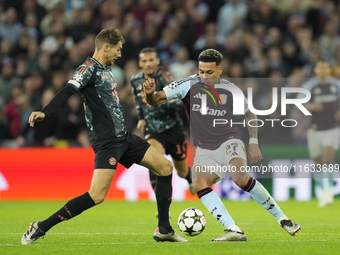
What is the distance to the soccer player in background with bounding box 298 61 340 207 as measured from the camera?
11438 millimetres

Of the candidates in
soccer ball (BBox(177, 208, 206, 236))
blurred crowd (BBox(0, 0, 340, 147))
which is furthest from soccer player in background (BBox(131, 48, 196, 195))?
blurred crowd (BBox(0, 0, 340, 147))

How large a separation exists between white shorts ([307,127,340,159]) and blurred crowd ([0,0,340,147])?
0.62m

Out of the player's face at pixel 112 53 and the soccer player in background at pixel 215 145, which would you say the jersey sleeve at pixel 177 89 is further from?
the player's face at pixel 112 53

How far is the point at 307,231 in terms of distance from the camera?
7.21 meters

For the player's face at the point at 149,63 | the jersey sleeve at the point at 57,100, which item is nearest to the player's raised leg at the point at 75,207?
the jersey sleeve at the point at 57,100

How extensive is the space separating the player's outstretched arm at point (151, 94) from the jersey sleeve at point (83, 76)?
1.98 feet

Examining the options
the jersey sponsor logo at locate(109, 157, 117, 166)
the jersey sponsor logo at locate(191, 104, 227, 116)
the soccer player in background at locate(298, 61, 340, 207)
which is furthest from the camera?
the soccer player in background at locate(298, 61, 340, 207)

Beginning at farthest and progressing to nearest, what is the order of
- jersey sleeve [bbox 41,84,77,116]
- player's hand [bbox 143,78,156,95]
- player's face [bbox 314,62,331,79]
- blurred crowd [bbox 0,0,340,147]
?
blurred crowd [bbox 0,0,340,147], player's face [bbox 314,62,331,79], player's hand [bbox 143,78,156,95], jersey sleeve [bbox 41,84,77,116]

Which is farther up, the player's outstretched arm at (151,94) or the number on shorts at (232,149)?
the player's outstretched arm at (151,94)

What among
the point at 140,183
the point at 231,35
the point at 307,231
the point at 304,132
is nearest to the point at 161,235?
the point at 307,231

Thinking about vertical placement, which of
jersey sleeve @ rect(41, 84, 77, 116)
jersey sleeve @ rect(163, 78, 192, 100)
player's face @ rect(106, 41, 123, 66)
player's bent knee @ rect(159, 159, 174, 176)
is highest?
player's face @ rect(106, 41, 123, 66)

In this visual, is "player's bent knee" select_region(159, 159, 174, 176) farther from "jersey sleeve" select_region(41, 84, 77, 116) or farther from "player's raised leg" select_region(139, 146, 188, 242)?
"jersey sleeve" select_region(41, 84, 77, 116)

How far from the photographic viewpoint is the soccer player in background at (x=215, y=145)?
6.12 meters

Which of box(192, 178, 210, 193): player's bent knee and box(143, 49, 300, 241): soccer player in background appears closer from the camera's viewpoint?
box(143, 49, 300, 241): soccer player in background
